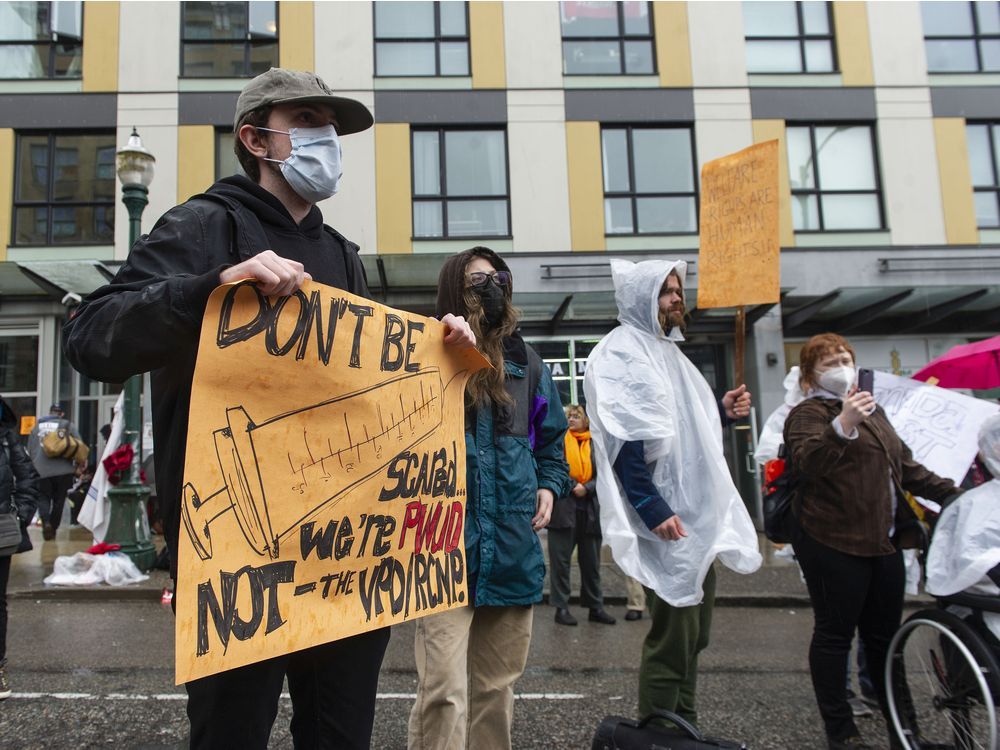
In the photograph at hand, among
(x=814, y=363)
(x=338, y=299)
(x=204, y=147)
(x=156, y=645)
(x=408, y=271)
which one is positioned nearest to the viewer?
(x=338, y=299)

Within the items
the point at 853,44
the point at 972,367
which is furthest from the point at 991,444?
the point at 853,44

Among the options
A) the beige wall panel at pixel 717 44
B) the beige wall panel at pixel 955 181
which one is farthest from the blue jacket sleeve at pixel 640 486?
the beige wall panel at pixel 955 181

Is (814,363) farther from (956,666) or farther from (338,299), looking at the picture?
(338,299)

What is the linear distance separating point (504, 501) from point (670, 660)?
1.02 m

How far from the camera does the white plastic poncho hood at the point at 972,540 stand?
2988mm

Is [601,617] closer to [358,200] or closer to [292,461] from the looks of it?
[292,461]

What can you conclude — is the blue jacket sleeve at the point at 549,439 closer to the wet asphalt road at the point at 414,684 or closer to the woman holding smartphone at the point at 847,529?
the woman holding smartphone at the point at 847,529

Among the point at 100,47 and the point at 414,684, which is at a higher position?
the point at 100,47

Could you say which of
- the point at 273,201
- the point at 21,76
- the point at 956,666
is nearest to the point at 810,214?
the point at 956,666

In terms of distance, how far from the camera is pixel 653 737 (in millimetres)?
2682

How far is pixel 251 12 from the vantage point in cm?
1370

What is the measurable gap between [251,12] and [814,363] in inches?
533

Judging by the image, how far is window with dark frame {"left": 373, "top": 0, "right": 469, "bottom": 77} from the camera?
44.9 ft

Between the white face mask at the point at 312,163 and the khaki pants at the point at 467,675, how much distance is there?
4.62 feet
